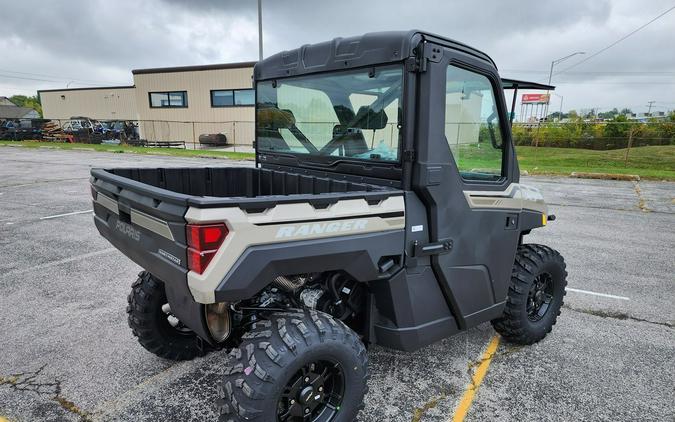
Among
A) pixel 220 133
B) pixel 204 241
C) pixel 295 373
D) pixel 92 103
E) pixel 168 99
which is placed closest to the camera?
pixel 204 241

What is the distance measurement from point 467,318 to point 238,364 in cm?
162

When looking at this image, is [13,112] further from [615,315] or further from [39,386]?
[615,315]

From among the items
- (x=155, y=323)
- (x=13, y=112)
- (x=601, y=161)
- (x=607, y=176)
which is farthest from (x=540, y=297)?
(x=13, y=112)

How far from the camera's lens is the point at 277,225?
6.57 ft

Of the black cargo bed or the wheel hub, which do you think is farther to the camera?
the wheel hub

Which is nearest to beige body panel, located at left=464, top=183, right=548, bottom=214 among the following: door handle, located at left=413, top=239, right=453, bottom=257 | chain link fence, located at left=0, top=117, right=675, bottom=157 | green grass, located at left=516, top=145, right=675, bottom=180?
door handle, located at left=413, top=239, right=453, bottom=257

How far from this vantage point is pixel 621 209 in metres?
9.84

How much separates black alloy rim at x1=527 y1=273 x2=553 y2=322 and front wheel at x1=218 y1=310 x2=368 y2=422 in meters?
1.95

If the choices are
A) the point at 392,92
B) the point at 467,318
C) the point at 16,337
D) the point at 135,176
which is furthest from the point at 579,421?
the point at 16,337

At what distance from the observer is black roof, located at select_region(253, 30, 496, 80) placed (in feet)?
7.84

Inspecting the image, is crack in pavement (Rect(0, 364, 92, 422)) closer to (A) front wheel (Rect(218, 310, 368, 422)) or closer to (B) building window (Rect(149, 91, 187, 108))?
(A) front wheel (Rect(218, 310, 368, 422))

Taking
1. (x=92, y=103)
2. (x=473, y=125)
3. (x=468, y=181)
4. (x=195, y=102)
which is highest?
(x=92, y=103)

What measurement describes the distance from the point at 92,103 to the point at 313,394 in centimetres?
4769

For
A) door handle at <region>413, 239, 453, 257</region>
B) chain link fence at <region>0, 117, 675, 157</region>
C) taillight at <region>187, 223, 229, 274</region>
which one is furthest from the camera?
chain link fence at <region>0, 117, 675, 157</region>
